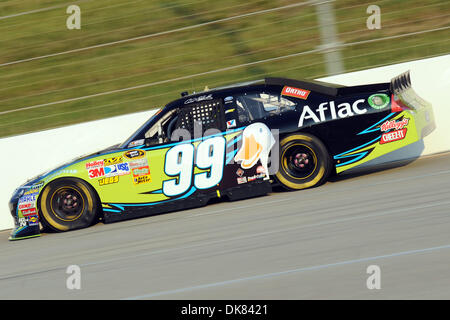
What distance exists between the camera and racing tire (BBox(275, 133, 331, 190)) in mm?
8266

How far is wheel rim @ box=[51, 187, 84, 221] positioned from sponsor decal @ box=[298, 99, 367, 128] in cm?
304

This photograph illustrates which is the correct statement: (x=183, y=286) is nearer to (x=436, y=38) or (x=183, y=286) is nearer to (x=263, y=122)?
(x=263, y=122)

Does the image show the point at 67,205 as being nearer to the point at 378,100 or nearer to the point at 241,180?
the point at 241,180

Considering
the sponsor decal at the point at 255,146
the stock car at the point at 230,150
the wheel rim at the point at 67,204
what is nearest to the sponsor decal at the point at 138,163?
the stock car at the point at 230,150

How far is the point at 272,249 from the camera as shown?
5.99 m

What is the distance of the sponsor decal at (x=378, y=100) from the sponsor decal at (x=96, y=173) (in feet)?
11.5

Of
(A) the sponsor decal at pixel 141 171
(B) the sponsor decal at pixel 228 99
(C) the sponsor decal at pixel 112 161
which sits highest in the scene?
(B) the sponsor decal at pixel 228 99

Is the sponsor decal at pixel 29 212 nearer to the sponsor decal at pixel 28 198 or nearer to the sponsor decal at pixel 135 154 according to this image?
the sponsor decal at pixel 28 198

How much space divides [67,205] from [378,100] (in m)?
4.25

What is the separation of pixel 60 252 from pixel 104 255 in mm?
777

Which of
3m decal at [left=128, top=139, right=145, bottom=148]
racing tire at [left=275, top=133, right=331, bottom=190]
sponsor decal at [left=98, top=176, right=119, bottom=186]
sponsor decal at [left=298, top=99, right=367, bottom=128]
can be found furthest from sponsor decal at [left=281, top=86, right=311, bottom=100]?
sponsor decal at [left=98, top=176, right=119, bottom=186]

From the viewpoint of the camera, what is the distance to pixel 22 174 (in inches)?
389

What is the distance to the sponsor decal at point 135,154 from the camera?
27.0 feet

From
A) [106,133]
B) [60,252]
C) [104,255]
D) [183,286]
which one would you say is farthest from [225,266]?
[106,133]
